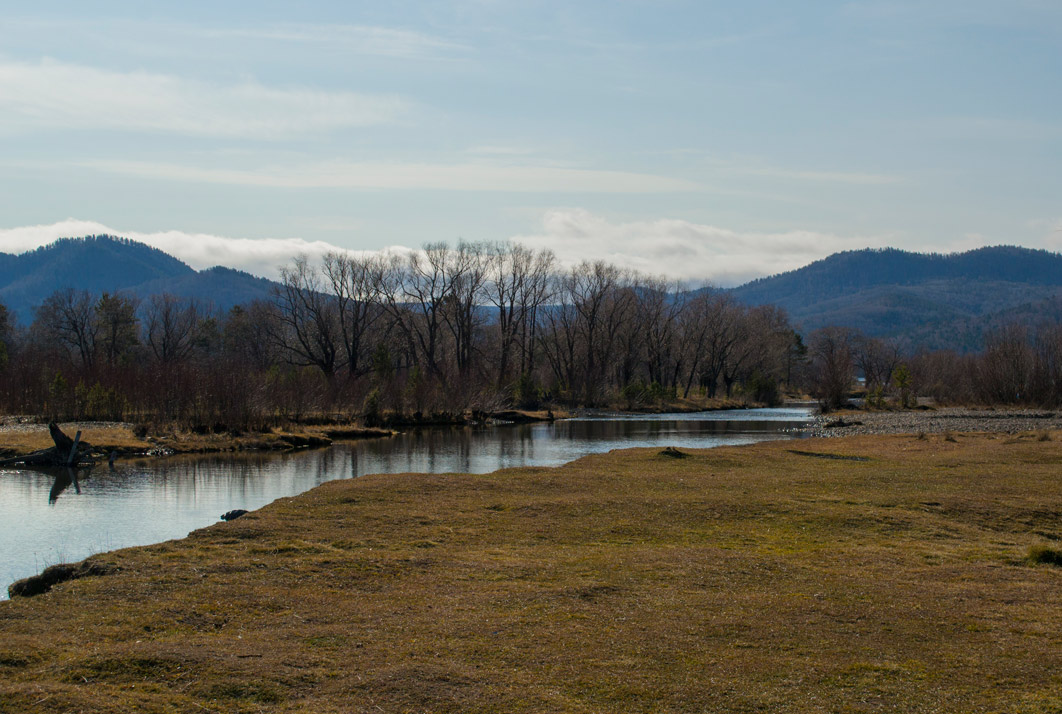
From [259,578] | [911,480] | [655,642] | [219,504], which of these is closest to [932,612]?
[655,642]

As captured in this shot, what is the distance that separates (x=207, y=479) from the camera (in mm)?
31938

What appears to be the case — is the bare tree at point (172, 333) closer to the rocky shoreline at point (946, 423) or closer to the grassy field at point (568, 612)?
the rocky shoreline at point (946, 423)

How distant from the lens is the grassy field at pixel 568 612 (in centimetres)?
825

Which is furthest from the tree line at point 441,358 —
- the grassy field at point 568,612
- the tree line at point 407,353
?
the grassy field at point 568,612

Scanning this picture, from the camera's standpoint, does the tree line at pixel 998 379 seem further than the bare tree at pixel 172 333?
No

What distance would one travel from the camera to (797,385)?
158375 mm

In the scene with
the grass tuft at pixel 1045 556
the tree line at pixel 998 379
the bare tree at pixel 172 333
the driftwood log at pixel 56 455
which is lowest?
the grass tuft at pixel 1045 556

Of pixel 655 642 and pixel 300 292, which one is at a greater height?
pixel 300 292

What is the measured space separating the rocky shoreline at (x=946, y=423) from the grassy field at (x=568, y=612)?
34.9m

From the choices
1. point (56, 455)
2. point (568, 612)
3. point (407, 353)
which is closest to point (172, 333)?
point (407, 353)

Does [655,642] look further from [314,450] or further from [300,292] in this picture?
[300,292]

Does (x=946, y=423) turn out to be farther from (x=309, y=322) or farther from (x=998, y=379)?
(x=309, y=322)

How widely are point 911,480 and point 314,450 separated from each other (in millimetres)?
29931

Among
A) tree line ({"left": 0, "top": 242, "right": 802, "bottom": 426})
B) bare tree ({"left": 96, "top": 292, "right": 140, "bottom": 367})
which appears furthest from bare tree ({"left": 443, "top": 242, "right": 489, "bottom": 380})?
bare tree ({"left": 96, "top": 292, "right": 140, "bottom": 367})
